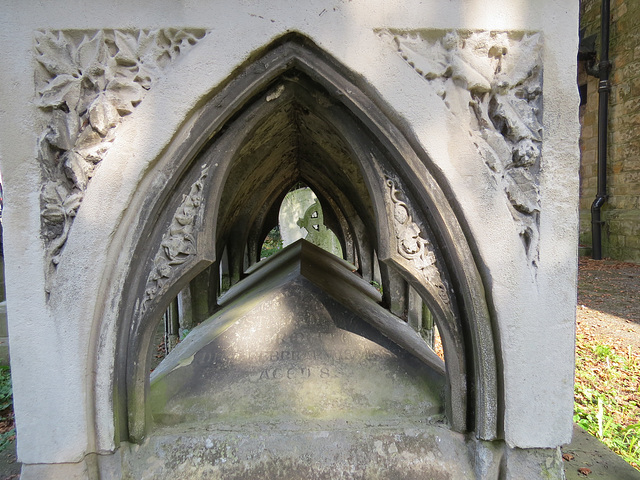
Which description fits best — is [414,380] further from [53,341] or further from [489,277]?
[53,341]

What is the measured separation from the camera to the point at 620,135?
25.2 ft

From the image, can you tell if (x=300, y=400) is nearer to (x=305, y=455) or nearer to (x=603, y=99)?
(x=305, y=455)

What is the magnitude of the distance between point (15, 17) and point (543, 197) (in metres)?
1.89

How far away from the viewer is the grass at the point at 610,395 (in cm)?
255

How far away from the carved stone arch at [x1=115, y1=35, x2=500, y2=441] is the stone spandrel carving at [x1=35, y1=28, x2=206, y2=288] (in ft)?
0.65

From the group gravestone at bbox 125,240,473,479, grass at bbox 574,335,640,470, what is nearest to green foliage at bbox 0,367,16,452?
gravestone at bbox 125,240,473,479

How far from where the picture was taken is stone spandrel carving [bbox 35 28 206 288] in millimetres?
1408

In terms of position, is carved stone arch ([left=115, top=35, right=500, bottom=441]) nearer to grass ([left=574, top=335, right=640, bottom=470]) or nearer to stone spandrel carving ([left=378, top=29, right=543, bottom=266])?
stone spandrel carving ([left=378, top=29, right=543, bottom=266])

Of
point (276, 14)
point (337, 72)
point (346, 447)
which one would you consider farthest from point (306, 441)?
point (276, 14)

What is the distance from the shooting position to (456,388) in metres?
1.66

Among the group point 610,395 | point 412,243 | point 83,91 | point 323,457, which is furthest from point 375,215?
point 610,395

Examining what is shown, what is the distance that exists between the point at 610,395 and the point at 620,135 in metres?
6.37

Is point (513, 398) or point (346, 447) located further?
point (346, 447)

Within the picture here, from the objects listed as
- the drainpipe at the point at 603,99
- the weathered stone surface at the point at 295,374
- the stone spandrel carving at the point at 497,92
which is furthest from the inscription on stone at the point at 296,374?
the drainpipe at the point at 603,99
